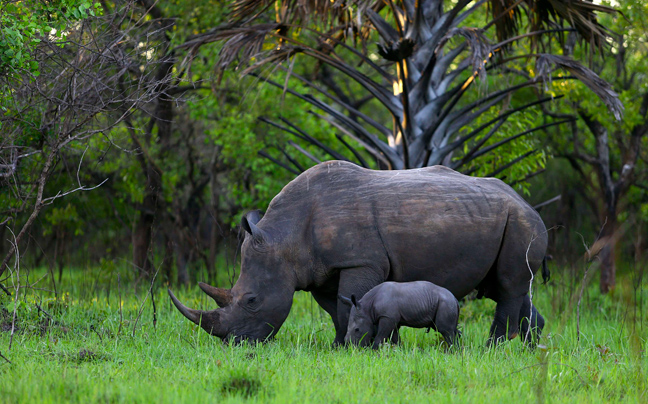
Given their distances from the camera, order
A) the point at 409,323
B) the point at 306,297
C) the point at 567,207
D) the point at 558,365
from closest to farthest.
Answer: the point at 558,365 < the point at 409,323 < the point at 306,297 < the point at 567,207

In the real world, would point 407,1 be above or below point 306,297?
above

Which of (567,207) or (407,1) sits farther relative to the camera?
(567,207)

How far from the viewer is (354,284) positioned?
562cm

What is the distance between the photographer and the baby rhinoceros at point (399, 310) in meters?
5.29

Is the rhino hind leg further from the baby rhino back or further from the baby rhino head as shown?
the baby rhino head

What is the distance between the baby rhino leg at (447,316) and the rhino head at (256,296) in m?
1.23

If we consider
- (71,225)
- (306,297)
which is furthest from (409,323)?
(71,225)

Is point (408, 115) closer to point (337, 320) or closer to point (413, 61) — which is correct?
point (413, 61)

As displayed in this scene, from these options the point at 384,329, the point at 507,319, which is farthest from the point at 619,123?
the point at 384,329

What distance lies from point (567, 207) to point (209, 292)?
14.4 m

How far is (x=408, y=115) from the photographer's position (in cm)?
788

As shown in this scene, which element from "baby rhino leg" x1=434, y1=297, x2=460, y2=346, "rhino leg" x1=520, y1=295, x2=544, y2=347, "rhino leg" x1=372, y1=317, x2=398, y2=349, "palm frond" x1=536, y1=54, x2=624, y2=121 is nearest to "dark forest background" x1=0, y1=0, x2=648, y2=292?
"palm frond" x1=536, y1=54, x2=624, y2=121

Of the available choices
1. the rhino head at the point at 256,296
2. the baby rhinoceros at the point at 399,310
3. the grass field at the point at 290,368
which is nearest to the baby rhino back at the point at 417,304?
the baby rhinoceros at the point at 399,310

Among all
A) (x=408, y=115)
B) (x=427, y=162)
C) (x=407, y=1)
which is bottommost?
(x=427, y=162)
